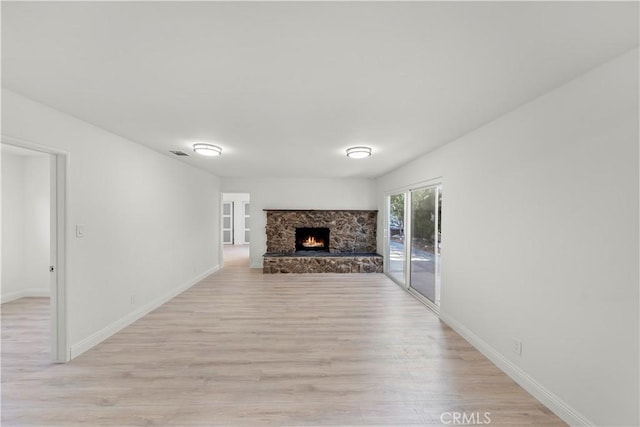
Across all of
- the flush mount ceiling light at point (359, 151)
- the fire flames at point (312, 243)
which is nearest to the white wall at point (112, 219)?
the flush mount ceiling light at point (359, 151)

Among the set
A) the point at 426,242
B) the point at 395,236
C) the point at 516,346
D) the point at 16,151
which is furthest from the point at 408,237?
the point at 16,151

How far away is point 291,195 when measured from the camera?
22.2 feet

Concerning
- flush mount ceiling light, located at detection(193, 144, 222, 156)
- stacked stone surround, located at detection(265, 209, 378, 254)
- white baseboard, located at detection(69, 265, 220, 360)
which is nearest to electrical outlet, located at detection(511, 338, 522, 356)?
flush mount ceiling light, located at detection(193, 144, 222, 156)

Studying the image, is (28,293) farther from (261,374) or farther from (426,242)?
(426,242)

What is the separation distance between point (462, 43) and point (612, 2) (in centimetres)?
56

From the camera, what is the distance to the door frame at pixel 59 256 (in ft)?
8.16

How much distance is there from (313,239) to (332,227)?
664mm

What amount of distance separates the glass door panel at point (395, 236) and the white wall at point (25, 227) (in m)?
6.41

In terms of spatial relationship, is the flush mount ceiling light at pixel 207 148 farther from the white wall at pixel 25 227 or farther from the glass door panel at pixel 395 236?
the glass door panel at pixel 395 236

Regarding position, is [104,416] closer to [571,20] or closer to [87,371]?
[87,371]

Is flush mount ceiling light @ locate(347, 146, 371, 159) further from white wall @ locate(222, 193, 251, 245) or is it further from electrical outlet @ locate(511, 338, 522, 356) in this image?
white wall @ locate(222, 193, 251, 245)

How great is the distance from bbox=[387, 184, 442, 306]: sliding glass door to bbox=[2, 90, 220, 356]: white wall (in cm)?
424

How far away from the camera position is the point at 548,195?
6.44 ft

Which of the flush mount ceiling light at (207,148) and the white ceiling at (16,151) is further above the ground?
the white ceiling at (16,151)
